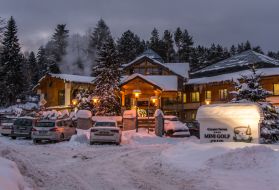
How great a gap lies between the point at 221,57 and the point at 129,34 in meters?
30.2

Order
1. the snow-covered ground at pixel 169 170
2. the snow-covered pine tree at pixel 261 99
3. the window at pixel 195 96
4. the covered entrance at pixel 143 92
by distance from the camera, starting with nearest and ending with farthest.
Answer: the snow-covered ground at pixel 169 170 → the snow-covered pine tree at pixel 261 99 → the covered entrance at pixel 143 92 → the window at pixel 195 96

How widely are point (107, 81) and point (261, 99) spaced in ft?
69.9

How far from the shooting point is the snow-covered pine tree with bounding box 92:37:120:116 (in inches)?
1853

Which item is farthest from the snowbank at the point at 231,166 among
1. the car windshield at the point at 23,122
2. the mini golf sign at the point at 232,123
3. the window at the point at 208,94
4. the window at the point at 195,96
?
the window at the point at 195,96

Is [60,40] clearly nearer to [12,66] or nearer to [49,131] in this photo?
[12,66]

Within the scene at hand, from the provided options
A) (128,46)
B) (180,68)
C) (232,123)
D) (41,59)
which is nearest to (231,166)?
(232,123)

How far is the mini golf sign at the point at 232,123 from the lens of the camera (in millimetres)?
20203

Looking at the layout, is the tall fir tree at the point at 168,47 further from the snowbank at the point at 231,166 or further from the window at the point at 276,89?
the snowbank at the point at 231,166

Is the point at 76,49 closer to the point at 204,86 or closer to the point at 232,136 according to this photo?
the point at 204,86

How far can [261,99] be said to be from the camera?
3002 cm

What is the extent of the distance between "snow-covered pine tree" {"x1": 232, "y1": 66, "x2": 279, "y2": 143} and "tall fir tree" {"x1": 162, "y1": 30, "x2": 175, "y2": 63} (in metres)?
79.1

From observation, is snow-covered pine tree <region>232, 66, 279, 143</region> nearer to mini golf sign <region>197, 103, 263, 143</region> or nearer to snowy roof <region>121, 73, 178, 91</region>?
mini golf sign <region>197, 103, 263, 143</region>

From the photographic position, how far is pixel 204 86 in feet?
A: 196

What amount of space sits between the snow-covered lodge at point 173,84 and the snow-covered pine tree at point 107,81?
90.5 inches
